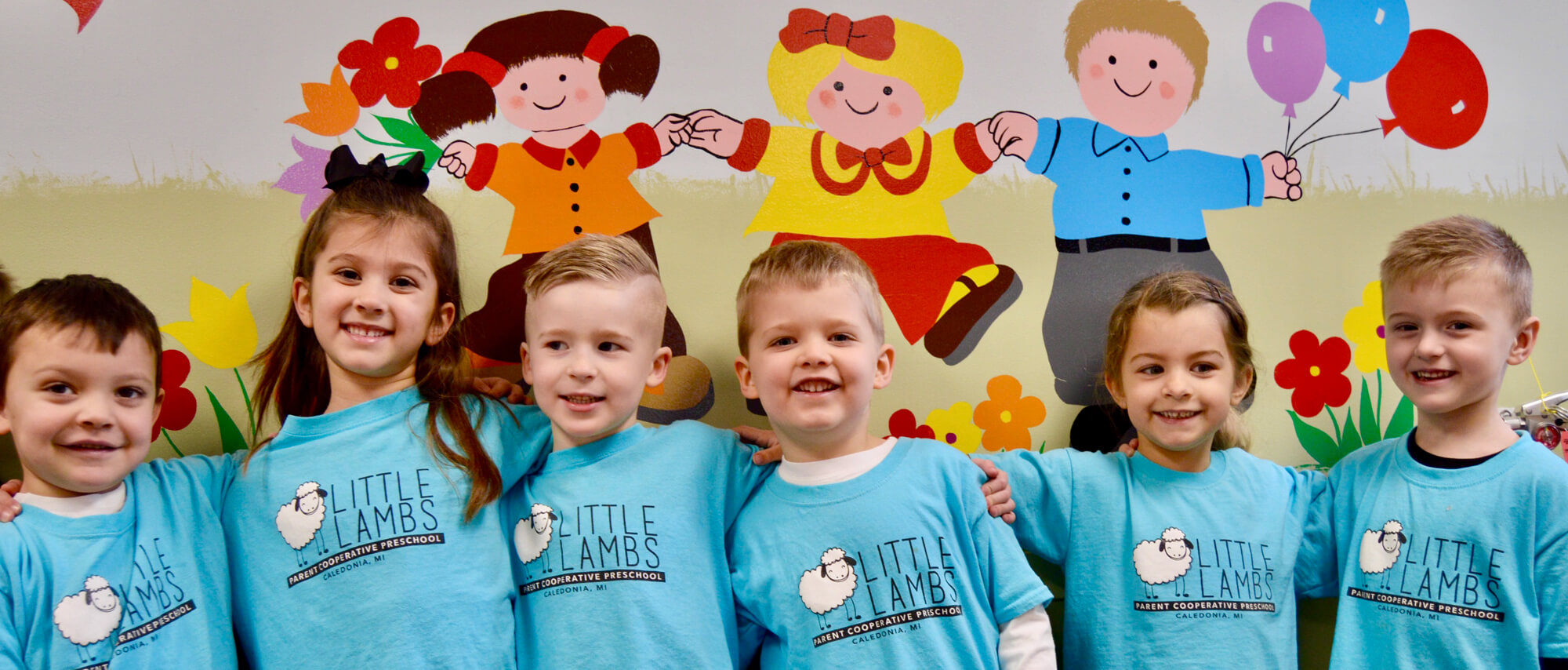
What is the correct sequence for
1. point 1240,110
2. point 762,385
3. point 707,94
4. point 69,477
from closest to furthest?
point 69,477
point 762,385
point 707,94
point 1240,110

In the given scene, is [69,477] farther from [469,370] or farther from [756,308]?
[756,308]

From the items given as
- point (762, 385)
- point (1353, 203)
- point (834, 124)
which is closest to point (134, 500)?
point (762, 385)

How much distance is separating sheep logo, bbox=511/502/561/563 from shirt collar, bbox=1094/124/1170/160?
4.71 ft

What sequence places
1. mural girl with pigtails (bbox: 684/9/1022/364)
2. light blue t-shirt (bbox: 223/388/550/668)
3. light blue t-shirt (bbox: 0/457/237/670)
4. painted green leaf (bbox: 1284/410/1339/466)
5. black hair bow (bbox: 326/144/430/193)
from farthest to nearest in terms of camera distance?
painted green leaf (bbox: 1284/410/1339/466) → mural girl with pigtails (bbox: 684/9/1022/364) → black hair bow (bbox: 326/144/430/193) → light blue t-shirt (bbox: 223/388/550/668) → light blue t-shirt (bbox: 0/457/237/670)

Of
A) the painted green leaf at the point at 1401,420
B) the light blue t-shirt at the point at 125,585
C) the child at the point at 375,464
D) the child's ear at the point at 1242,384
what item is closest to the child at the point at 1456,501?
the child's ear at the point at 1242,384

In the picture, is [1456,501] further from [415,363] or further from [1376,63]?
[415,363]

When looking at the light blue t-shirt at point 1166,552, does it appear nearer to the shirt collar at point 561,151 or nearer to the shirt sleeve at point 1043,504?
the shirt sleeve at point 1043,504

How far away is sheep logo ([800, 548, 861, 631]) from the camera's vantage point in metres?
1.51

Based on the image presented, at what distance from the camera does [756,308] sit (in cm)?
162

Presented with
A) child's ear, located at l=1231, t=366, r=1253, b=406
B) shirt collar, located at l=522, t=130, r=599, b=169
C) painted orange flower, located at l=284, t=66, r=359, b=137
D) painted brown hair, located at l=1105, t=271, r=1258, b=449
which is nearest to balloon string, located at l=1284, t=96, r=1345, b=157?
painted brown hair, located at l=1105, t=271, r=1258, b=449

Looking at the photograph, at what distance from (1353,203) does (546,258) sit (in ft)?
6.26

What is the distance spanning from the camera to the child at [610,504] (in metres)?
1.49

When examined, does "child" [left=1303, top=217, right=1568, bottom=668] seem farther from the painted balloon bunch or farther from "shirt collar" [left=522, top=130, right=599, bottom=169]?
"shirt collar" [left=522, top=130, right=599, bottom=169]

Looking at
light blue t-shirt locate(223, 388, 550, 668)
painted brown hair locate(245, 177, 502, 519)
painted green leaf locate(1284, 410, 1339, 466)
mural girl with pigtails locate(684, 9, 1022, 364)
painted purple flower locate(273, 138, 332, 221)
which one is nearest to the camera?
light blue t-shirt locate(223, 388, 550, 668)
